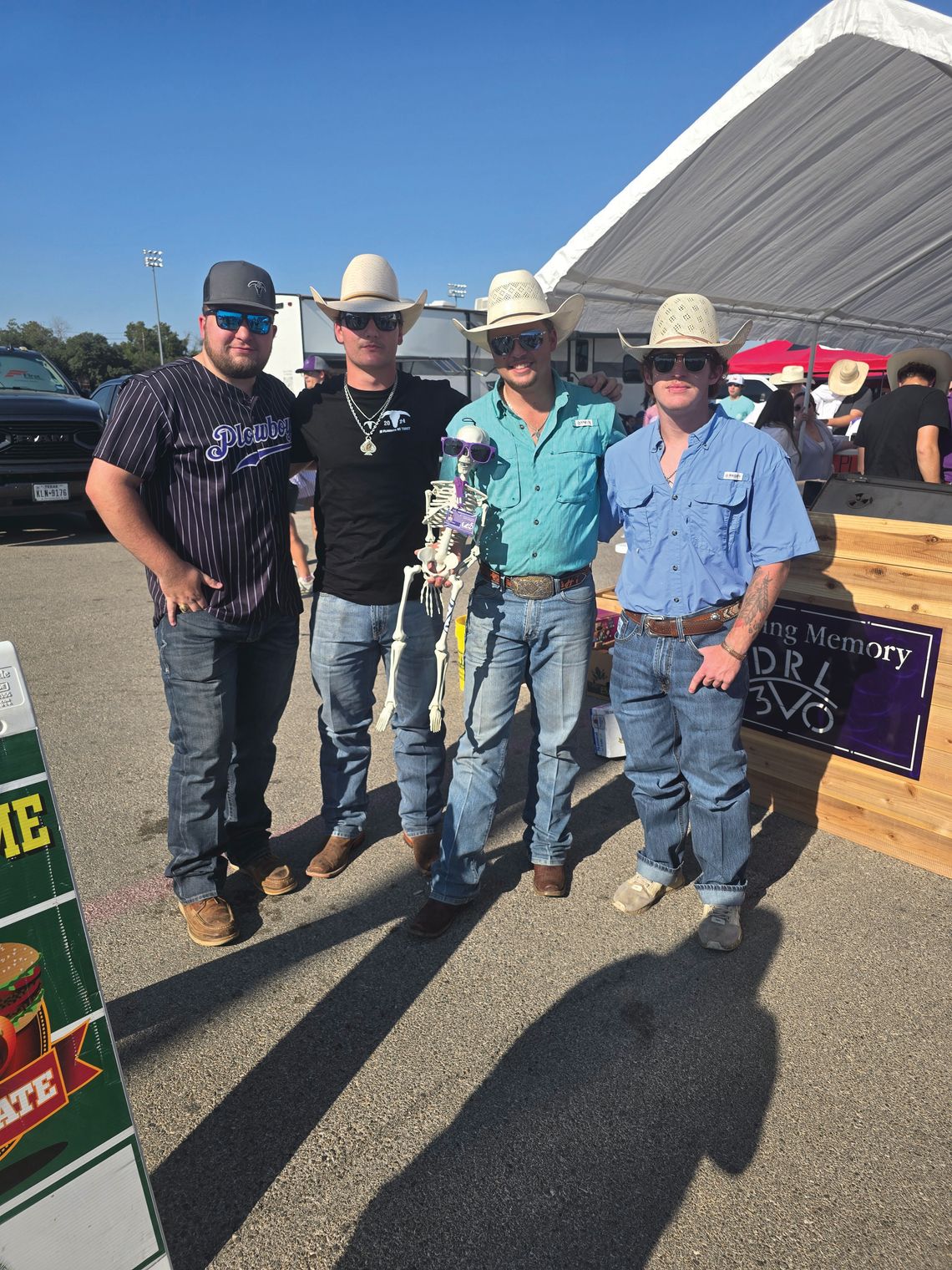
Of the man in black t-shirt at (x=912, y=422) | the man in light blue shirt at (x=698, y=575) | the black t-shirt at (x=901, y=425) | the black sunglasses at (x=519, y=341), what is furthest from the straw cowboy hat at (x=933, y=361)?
the black sunglasses at (x=519, y=341)

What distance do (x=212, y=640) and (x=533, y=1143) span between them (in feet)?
5.98

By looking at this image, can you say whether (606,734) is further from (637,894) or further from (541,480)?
(541,480)

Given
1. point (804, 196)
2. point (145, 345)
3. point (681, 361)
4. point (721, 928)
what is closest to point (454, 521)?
point (681, 361)

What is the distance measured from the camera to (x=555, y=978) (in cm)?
273

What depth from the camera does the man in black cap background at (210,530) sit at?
2.63 m

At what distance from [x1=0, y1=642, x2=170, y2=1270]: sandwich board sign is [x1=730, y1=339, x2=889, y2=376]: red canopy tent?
1504cm

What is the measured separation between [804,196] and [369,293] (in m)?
5.18

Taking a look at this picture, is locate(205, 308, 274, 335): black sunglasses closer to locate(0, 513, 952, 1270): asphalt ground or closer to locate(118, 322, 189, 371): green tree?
locate(0, 513, 952, 1270): asphalt ground

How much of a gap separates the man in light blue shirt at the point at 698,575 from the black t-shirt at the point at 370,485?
2.38 feet

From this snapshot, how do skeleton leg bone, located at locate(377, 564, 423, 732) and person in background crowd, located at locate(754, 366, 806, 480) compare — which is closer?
skeleton leg bone, located at locate(377, 564, 423, 732)

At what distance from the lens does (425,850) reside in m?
3.38

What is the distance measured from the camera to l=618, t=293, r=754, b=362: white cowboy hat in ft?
8.68

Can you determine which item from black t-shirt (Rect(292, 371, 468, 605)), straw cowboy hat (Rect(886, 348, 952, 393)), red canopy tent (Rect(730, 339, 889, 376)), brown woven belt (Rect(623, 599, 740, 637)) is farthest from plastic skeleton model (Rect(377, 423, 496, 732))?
red canopy tent (Rect(730, 339, 889, 376))

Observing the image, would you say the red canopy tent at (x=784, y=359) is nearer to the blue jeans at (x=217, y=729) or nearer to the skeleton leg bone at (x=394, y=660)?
the skeleton leg bone at (x=394, y=660)
